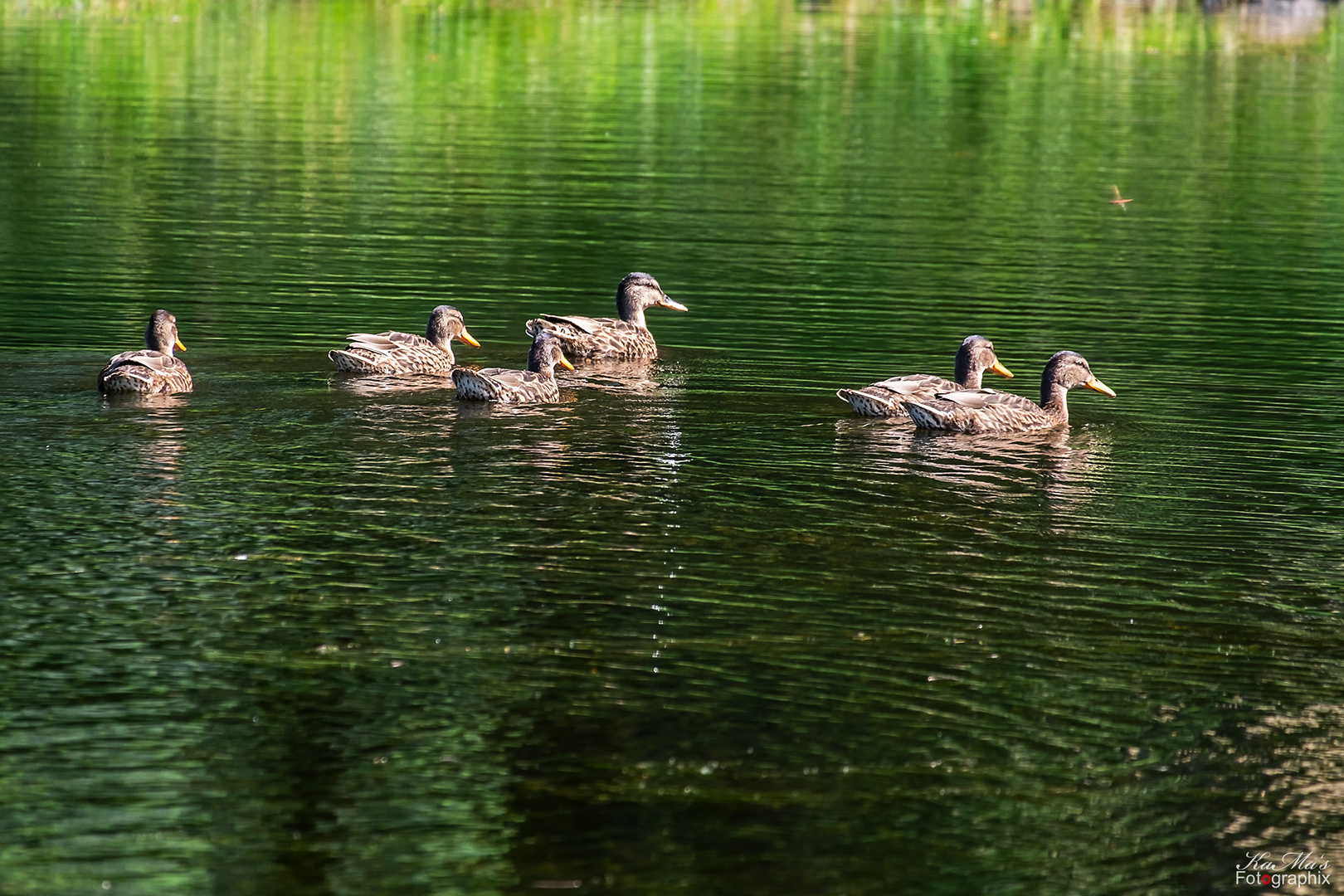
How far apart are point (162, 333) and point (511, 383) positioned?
10.6ft

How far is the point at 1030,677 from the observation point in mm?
9633

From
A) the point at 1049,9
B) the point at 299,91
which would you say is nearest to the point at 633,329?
the point at 299,91

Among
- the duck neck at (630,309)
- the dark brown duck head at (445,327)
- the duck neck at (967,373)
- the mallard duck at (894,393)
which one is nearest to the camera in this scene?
the mallard duck at (894,393)

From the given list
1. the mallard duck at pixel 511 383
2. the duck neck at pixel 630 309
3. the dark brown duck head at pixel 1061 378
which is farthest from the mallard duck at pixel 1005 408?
the duck neck at pixel 630 309

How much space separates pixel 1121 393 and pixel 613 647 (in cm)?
886

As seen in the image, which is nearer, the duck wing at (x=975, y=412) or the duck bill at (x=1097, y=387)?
the duck wing at (x=975, y=412)

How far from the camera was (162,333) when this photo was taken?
16.5 metres

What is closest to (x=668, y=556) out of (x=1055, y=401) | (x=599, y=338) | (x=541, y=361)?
(x=541, y=361)

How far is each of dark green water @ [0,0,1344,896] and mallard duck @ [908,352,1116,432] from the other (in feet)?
0.73

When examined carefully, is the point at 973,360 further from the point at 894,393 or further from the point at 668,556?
the point at 668,556

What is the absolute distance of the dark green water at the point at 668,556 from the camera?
797cm

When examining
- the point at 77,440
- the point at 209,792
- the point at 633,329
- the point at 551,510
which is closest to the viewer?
the point at 209,792

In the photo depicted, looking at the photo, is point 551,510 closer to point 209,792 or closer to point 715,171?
point 209,792
